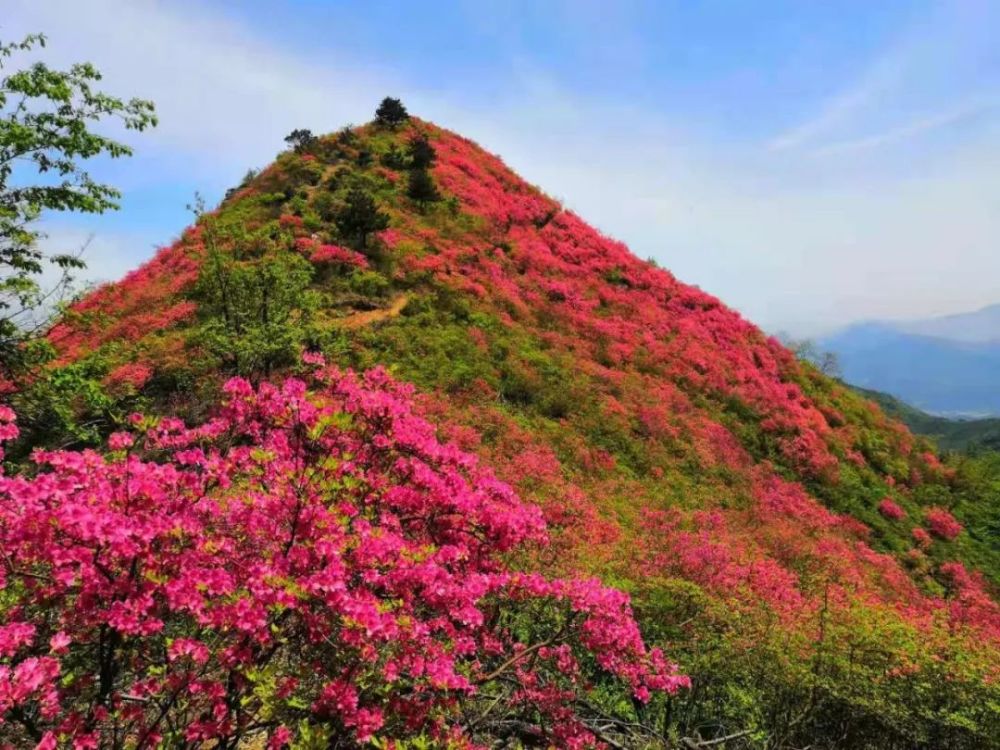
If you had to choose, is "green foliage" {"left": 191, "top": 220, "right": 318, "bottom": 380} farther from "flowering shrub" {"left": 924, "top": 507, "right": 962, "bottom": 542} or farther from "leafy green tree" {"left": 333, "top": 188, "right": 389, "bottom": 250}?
"flowering shrub" {"left": 924, "top": 507, "right": 962, "bottom": 542}

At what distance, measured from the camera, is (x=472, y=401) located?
18219mm

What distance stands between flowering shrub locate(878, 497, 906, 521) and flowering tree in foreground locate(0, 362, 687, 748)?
1942cm

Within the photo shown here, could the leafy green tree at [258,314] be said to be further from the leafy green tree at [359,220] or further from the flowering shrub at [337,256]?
the leafy green tree at [359,220]

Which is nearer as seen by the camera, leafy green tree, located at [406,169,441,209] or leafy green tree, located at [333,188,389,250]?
leafy green tree, located at [333,188,389,250]

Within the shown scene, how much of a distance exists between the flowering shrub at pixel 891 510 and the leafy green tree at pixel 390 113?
1301 inches

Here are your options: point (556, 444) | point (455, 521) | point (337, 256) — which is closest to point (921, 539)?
point (556, 444)

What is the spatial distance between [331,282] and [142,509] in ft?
62.7

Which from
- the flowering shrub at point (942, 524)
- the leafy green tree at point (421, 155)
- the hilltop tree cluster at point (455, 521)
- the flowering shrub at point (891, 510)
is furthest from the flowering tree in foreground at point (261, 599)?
the leafy green tree at point (421, 155)

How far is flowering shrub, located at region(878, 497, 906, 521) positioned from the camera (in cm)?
2031

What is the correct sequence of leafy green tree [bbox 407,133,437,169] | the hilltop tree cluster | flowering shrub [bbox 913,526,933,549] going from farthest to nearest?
leafy green tree [bbox 407,133,437,169] → flowering shrub [bbox 913,526,933,549] → the hilltop tree cluster

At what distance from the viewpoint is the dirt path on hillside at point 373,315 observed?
65.8ft

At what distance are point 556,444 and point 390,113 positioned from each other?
93.3 ft

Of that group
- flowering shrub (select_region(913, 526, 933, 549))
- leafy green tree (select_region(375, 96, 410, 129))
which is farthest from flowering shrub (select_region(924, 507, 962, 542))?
leafy green tree (select_region(375, 96, 410, 129))

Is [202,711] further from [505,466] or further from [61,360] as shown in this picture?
[61,360]
